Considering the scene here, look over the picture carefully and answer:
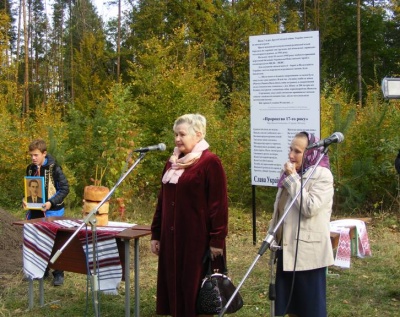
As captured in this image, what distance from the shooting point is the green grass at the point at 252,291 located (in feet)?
17.2

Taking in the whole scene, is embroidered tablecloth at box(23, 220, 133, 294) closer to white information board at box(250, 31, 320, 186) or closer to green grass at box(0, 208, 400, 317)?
green grass at box(0, 208, 400, 317)

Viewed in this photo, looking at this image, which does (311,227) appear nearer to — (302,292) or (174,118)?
(302,292)

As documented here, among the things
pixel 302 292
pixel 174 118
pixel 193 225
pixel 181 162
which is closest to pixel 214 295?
pixel 193 225

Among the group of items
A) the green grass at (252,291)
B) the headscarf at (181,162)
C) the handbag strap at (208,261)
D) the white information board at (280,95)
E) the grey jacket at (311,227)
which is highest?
the white information board at (280,95)

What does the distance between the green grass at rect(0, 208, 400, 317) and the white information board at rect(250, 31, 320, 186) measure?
4.83ft

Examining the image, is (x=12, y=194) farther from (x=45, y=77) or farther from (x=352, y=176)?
(x=45, y=77)

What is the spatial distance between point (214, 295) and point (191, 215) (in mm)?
572

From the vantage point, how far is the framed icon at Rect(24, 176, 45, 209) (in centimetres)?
557

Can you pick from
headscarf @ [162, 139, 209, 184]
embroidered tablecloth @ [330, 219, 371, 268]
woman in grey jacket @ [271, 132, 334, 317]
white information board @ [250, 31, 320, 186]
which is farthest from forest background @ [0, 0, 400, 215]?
embroidered tablecloth @ [330, 219, 371, 268]

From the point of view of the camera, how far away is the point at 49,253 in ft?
16.9

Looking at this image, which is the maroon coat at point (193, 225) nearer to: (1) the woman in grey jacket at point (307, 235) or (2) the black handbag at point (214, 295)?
→ (2) the black handbag at point (214, 295)

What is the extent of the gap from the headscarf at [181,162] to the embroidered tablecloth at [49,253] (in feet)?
3.72

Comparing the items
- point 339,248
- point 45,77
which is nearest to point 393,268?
point 339,248

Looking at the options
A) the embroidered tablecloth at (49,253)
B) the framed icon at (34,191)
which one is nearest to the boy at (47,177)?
the framed icon at (34,191)
